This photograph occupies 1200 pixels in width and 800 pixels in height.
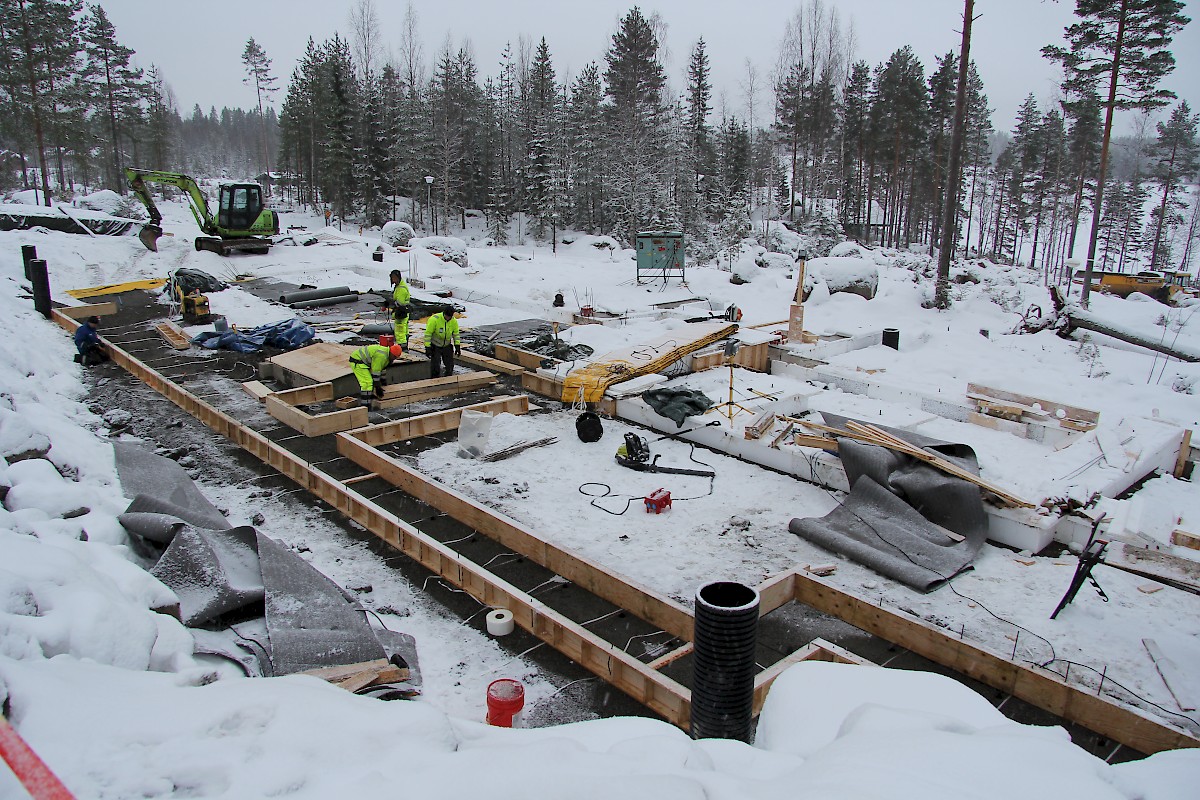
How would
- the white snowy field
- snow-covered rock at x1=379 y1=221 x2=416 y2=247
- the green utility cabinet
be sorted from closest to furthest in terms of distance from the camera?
the white snowy field
the green utility cabinet
snow-covered rock at x1=379 y1=221 x2=416 y2=247

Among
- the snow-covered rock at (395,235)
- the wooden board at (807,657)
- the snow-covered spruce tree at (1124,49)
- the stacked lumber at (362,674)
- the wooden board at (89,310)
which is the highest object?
the snow-covered spruce tree at (1124,49)

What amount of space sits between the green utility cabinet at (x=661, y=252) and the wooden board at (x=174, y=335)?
12152 millimetres

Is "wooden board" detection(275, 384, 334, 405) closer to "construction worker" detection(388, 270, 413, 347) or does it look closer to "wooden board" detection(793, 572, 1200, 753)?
"construction worker" detection(388, 270, 413, 347)

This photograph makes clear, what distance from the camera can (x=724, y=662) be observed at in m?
3.97

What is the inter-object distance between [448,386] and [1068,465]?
870 cm

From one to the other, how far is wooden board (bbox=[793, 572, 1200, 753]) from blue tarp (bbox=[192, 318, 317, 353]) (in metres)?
11.5

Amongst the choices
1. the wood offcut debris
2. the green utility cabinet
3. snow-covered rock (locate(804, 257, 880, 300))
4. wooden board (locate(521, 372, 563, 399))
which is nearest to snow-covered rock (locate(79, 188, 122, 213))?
the green utility cabinet

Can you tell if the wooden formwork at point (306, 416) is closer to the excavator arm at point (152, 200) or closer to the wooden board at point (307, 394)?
the wooden board at point (307, 394)

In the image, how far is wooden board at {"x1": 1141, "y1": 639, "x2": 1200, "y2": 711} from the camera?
508 centimetres

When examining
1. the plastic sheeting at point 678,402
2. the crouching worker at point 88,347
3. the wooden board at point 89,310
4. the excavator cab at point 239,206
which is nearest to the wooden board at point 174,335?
the crouching worker at point 88,347

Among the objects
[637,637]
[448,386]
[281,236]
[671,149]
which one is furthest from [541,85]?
[637,637]

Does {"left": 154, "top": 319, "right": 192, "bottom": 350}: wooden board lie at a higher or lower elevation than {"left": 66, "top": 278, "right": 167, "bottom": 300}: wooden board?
lower

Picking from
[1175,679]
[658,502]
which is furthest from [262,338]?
[1175,679]

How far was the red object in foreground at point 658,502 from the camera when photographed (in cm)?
777
